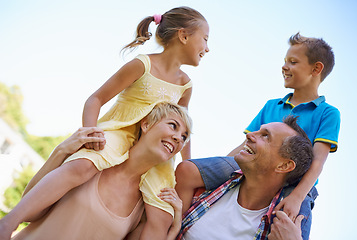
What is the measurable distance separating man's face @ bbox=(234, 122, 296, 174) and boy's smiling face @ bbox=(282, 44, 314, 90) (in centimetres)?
48

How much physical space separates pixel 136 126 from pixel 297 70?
125cm

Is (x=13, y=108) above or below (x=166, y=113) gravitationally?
below

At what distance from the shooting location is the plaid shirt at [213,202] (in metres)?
2.30

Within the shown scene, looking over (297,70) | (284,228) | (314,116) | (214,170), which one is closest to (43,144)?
(214,170)

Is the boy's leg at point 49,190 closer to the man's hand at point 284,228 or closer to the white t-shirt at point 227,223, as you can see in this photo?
the white t-shirt at point 227,223

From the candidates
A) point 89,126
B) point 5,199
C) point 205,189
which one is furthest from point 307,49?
point 5,199

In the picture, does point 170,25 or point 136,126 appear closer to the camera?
point 136,126

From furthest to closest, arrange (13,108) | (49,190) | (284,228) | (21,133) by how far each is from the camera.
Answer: (13,108) < (21,133) < (284,228) < (49,190)

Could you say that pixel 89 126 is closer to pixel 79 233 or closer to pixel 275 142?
pixel 79 233

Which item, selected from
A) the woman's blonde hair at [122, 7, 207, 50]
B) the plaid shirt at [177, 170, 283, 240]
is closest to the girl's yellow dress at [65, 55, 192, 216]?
the plaid shirt at [177, 170, 283, 240]

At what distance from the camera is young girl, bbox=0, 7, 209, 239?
2.08m

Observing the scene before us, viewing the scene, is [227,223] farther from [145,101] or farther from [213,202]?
[145,101]

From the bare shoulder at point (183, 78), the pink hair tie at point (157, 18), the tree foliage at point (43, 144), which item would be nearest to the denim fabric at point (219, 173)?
the bare shoulder at point (183, 78)

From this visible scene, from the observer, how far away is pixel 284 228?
2.14m
